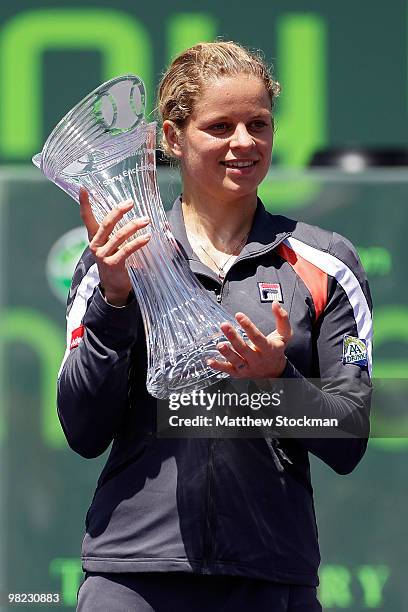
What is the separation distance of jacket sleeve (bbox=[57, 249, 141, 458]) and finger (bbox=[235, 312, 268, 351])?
0.71ft

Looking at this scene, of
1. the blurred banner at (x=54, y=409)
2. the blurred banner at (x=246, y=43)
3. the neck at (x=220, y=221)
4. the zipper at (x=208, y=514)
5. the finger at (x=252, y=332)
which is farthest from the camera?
the blurred banner at (x=246, y=43)

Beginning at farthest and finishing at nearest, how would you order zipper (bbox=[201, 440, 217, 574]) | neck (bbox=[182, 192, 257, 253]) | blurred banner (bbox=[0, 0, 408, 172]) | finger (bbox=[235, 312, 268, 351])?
blurred banner (bbox=[0, 0, 408, 172]) < neck (bbox=[182, 192, 257, 253]) < zipper (bbox=[201, 440, 217, 574]) < finger (bbox=[235, 312, 268, 351])

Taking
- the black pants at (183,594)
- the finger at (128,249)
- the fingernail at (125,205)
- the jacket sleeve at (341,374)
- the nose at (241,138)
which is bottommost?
the black pants at (183,594)

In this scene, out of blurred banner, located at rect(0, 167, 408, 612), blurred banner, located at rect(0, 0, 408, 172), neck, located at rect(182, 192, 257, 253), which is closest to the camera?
neck, located at rect(182, 192, 257, 253)

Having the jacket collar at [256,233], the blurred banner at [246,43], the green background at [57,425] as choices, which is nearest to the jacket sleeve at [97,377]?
the jacket collar at [256,233]

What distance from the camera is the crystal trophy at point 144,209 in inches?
79.3

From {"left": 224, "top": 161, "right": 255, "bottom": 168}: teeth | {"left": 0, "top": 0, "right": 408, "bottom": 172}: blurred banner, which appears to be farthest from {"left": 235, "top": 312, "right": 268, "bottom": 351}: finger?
{"left": 0, "top": 0, "right": 408, "bottom": 172}: blurred banner

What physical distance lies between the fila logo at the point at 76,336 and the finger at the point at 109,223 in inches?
8.1

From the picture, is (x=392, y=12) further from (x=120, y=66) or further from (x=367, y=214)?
(x=367, y=214)

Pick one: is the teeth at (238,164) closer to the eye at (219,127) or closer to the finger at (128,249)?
the eye at (219,127)

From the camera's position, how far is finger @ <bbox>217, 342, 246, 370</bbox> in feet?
6.18

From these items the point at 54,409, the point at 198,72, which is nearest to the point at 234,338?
the point at 198,72

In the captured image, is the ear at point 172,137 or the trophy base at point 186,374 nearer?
the trophy base at point 186,374

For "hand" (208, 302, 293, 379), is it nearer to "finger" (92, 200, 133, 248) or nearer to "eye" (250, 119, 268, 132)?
"finger" (92, 200, 133, 248)
